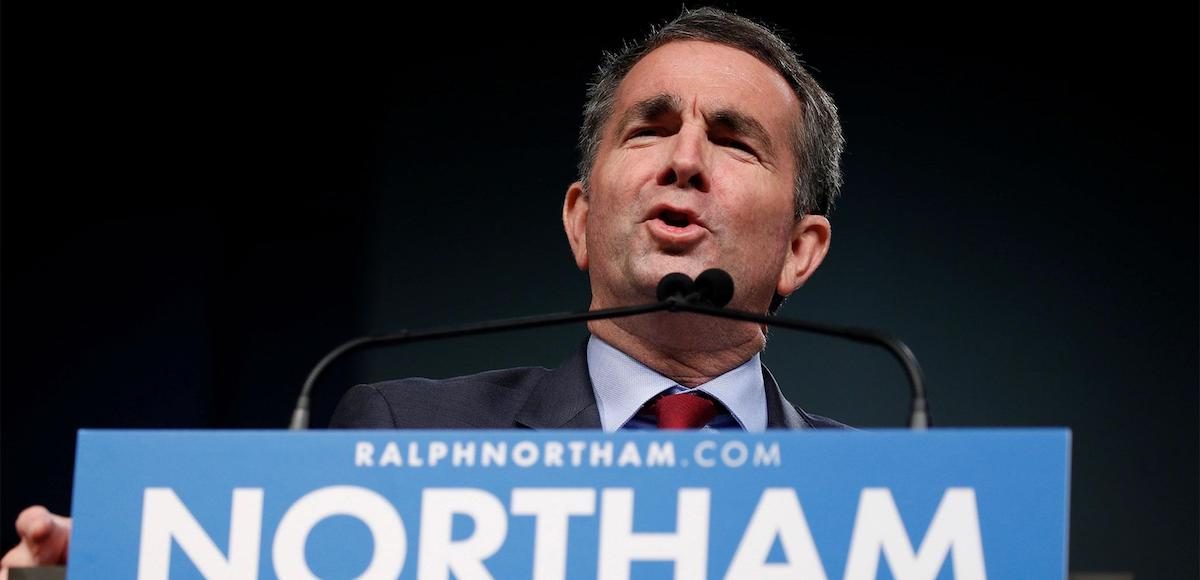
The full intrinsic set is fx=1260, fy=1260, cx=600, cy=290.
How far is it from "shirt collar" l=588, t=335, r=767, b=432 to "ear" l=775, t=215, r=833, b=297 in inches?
5.9

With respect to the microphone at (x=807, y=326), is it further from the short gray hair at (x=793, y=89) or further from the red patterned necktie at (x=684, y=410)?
the short gray hair at (x=793, y=89)

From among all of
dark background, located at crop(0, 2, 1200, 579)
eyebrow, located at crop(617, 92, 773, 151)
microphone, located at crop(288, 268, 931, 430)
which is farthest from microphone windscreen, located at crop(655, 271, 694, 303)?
dark background, located at crop(0, 2, 1200, 579)

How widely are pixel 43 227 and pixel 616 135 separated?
136cm

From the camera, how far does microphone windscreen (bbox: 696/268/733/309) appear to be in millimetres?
1027

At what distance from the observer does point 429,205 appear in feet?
8.06

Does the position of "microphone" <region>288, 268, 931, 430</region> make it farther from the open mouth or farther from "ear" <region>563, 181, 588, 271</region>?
"ear" <region>563, 181, 588, 271</region>

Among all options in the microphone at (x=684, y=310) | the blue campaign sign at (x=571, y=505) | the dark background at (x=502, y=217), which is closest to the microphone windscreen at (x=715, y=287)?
the microphone at (x=684, y=310)

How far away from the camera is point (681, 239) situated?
137 cm

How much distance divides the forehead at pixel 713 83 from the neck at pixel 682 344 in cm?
25

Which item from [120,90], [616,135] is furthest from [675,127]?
[120,90]

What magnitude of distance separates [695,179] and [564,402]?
0.29 meters

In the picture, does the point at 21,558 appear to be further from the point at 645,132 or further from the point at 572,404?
the point at 645,132

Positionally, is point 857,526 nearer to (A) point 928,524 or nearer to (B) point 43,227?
(A) point 928,524

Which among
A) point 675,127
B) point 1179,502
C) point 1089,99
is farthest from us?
point 1089,99
